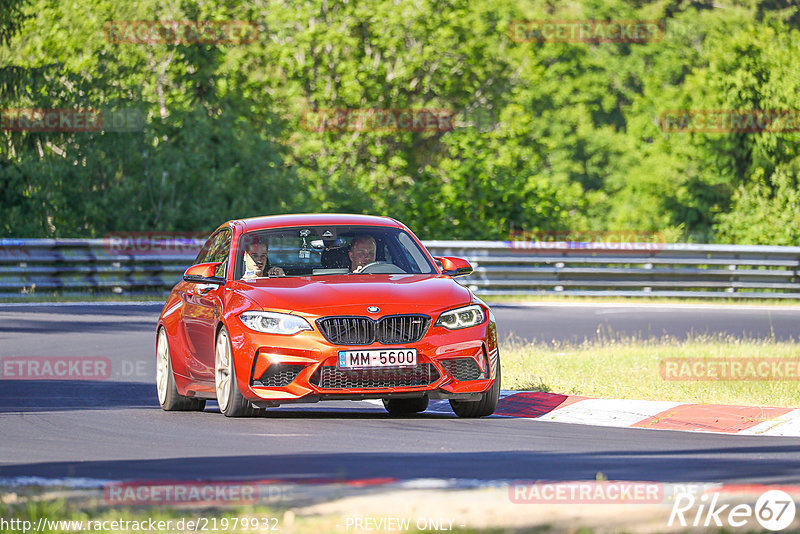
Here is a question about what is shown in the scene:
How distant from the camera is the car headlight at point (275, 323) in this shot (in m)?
10.0

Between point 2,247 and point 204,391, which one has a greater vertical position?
point 204,391

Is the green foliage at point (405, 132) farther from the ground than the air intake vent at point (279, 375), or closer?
closer

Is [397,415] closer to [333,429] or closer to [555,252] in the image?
[333,429]

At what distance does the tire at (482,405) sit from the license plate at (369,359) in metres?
0.89

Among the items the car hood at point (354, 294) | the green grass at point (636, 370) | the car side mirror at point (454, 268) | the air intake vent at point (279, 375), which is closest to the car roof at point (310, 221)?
the car side mirror at point (454, 268)

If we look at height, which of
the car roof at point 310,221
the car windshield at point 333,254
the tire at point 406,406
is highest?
the car roof at point 310,221

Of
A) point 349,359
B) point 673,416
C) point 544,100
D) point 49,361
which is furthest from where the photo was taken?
point 544,100

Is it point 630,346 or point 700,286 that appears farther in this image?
point 700,286

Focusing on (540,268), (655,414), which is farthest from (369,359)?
(540,268)

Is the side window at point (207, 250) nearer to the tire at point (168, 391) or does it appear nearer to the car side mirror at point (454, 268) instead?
the tire at point (168, 391)

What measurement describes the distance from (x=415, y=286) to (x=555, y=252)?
62.0ft

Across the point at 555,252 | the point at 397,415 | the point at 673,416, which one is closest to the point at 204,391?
the point at 397,415

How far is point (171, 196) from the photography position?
1358 inches

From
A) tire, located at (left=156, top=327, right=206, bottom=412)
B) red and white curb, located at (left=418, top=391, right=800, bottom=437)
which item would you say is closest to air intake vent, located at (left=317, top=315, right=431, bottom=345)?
red and white curb, located at (left=418, top=391, right=800, bottom=437)
